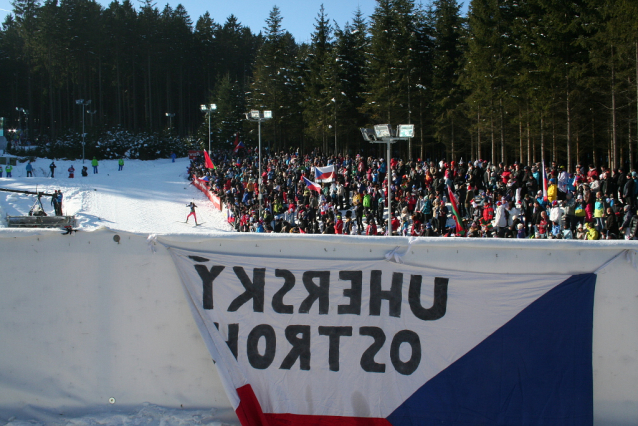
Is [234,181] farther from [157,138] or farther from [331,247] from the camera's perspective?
[157,138]

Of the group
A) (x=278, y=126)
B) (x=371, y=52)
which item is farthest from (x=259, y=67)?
(x=371, y=52)

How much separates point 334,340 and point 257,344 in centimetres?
Result: 57

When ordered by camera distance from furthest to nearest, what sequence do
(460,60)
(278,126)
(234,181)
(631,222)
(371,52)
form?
(278,126)
(371,52)
(460,60)
(234,181)
(631,222)

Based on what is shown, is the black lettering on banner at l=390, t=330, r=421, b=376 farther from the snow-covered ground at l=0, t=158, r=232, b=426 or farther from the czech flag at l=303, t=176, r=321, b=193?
the czech flag at l=303, t=176, r=321, b=193

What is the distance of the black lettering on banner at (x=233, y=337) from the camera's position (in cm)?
366

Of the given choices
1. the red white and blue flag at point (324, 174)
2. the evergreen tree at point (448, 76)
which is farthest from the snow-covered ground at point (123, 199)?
the evergreen tree at point (448, 76)

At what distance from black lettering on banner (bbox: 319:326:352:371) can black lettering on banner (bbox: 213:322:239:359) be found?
63 cm

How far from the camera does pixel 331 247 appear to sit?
3.59 m

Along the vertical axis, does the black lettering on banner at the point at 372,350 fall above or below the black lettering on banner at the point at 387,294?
below

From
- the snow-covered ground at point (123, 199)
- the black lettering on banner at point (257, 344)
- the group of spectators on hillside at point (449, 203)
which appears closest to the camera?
the black lettering on banner at point (257, 344)

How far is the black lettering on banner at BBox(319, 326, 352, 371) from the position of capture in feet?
11.8

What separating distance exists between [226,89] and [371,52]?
2662 centimetres

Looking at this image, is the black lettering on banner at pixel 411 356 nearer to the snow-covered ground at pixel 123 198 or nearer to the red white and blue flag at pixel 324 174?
the snow-covered ground at pixel 123 198

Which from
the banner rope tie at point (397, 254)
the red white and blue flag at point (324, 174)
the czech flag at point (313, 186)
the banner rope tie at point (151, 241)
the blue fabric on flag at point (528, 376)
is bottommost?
the blue fabric on flag at point (528, 376)
